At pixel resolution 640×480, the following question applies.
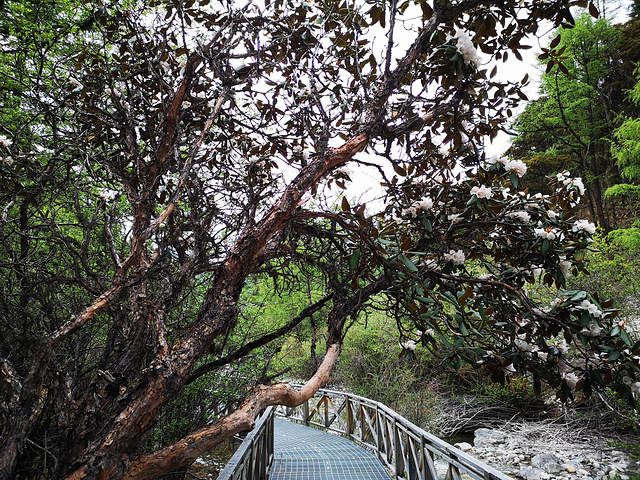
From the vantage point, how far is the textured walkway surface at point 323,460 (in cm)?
524

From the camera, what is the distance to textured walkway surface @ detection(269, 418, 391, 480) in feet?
17.2

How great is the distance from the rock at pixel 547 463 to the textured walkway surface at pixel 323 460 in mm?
3059

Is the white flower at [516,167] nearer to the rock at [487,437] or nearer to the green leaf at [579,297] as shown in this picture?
the green leaf at [579,297]

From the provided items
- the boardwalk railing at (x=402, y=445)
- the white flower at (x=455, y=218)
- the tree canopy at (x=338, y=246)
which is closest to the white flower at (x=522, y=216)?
the tree canopy at (x=338, y=246)

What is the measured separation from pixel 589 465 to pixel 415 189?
717 cm

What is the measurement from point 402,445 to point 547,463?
3.83 meters

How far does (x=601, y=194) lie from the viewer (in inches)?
618

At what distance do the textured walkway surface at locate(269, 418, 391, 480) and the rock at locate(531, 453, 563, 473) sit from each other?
10.0 ft

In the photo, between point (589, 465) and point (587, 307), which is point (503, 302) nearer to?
point (587, 307)

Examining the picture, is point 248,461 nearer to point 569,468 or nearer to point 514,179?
point 514,179

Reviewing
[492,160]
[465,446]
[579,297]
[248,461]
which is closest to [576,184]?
[492,160]

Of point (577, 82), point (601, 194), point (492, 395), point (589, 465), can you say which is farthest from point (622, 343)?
point (601, 194)

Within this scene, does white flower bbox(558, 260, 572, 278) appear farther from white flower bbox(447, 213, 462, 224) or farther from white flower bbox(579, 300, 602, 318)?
white flower bbox(447, 213, 462, 224)

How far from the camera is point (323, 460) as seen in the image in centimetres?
596
